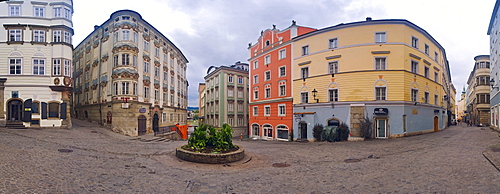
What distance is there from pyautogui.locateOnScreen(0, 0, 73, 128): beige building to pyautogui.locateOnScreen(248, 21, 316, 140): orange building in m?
23.3

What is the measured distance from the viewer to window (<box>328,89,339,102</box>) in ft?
88.1

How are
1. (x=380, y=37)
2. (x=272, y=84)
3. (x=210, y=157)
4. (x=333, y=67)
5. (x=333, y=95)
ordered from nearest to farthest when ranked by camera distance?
(x=210, y=157) < (x=380, y=37) < (x=333, y=95) < (x=333, y=67) < (x=272, y=84)

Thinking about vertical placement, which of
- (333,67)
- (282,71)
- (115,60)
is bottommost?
(333,67)

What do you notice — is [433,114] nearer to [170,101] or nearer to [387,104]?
[387,104]

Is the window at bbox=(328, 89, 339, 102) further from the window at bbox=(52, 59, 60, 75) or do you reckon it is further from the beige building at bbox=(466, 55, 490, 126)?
the beige building at bbox=(466, 55, 490, 126)

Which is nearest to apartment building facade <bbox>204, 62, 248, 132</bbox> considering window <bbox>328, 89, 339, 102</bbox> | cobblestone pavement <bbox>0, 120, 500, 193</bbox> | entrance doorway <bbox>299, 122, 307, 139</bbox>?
entrance doorway <bbox>299, 122, 307, 139</bbox>

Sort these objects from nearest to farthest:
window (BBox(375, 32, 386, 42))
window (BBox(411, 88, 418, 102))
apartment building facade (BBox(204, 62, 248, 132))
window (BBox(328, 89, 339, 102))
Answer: window (BBox(375, 32, 386, 42)) < window (BBox(411, 88, 418, 102)) < window (BBox(328, 89, 339, 102)) < apartment building facade (BBox(204, 62, 248, 132))

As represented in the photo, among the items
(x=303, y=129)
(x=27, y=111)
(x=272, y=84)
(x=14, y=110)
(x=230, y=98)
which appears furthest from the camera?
(x=230, y=98)

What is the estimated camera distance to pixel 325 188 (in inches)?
316

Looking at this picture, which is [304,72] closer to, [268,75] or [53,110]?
[268,75]

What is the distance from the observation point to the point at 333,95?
88.8ft

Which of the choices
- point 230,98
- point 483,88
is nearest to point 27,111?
point 230,98

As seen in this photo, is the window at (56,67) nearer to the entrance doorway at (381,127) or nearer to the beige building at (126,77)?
the beige building at (126,77)

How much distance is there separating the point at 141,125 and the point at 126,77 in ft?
18.8
